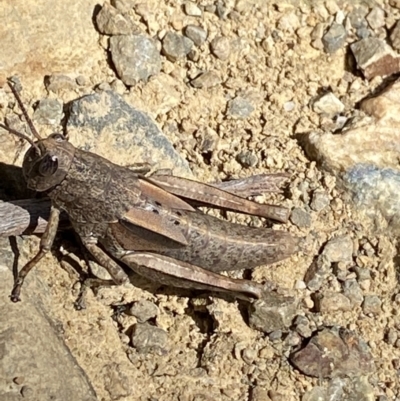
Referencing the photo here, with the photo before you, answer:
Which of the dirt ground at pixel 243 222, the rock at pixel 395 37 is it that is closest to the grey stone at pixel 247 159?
the dirt ground at pixel 243 222

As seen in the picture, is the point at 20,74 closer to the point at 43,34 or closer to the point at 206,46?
the point at 43,34

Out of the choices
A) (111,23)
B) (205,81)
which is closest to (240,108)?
(205,81)

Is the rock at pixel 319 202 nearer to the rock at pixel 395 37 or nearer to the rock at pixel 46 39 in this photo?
the rock at pixel 395 37

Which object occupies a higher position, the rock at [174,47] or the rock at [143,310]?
the rock at [174,47]

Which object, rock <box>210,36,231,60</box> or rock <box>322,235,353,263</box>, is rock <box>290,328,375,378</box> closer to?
rock <box>322,235,353,263</box>

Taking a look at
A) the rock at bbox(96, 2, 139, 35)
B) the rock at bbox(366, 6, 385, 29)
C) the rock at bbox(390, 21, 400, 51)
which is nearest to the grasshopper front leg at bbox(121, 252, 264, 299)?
the rock at bbox(96, 2, 139, 35)

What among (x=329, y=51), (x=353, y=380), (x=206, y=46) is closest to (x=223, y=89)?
(x=206, y=46)
